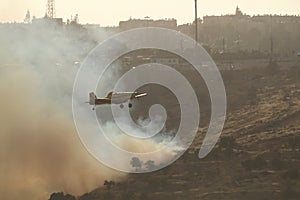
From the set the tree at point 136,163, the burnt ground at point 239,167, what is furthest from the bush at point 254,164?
the tree at point 136,163

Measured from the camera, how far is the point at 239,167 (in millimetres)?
44219

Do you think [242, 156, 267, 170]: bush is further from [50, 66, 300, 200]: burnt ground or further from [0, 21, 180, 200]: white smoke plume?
[0, 21, 180, 200]: white smoke plume

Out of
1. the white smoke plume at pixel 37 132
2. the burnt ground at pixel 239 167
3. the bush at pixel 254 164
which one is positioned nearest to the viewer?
the burnt ground at pixel 239 167

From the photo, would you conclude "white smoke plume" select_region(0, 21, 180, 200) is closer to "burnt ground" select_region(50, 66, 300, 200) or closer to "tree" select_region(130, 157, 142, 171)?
"tree" select_region(130, 157, 142, 171)

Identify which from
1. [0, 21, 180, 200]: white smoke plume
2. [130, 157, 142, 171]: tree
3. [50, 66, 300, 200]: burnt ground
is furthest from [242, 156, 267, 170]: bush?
[0, 21, 180, 200]: white smoke plume

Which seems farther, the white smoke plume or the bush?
the bush

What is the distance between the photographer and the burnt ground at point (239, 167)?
38750mm

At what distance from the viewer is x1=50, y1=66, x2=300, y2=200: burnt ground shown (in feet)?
127

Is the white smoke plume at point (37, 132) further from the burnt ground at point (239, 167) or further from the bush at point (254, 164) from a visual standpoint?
the bush at point (254, 164)

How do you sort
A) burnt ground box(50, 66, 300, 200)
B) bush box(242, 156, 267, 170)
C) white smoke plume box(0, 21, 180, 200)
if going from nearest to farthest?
burnt ground box(50, 66, 300, 200), white smoke plume box(0, 21, 180, 200), bush box(242, 156, 267, 170)

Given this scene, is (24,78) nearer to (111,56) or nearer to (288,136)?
(288,136)

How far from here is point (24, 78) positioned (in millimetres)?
50750

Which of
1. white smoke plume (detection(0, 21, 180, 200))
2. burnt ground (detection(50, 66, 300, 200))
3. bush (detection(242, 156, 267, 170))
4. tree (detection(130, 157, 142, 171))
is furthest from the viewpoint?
tree (detection(130, 157, 142, 171))

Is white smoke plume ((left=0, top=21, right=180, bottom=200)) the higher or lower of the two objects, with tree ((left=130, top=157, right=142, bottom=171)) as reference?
higher
